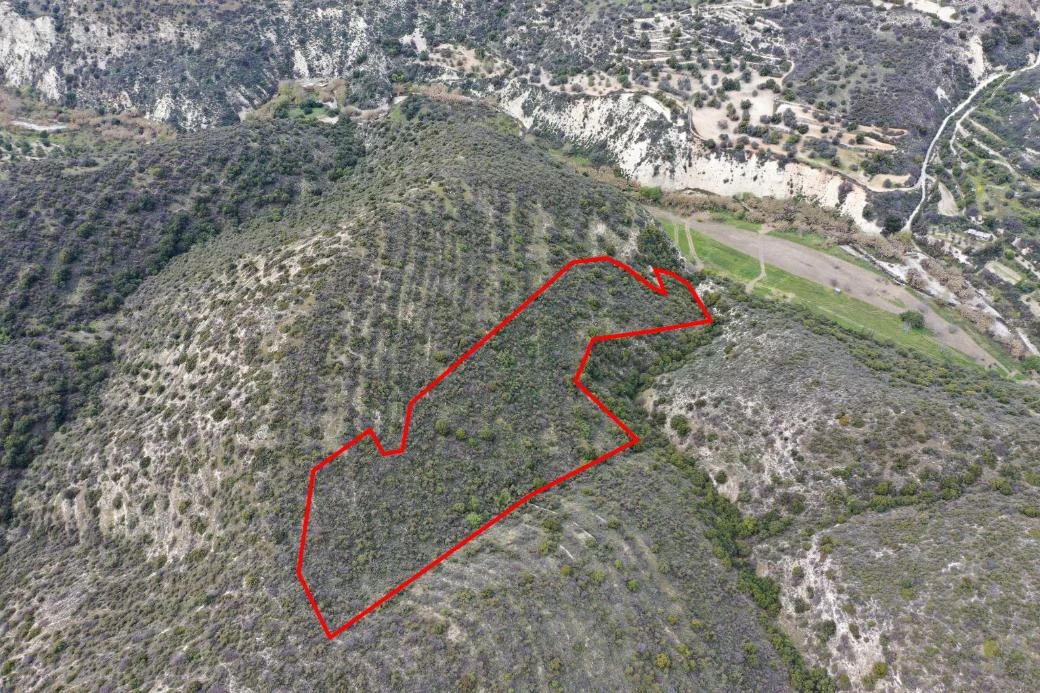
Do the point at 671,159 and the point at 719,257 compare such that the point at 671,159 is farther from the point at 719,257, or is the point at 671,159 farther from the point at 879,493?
the point at 879,493

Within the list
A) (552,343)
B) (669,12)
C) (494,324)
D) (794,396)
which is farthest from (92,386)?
(669,12)

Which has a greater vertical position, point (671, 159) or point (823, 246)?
point (671, 159)

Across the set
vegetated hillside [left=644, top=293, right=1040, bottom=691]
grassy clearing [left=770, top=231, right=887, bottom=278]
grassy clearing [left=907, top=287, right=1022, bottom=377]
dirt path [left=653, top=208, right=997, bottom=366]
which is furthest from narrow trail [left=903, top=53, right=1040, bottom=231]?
vegetated hillside [left=644, top=293, right=1040, bottom=691]

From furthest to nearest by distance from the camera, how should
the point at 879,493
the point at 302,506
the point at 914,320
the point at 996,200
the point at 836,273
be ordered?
the point at 996,200 < the point at 836,273 < the point at 914,320 < the point at 879,493 < the point at 302,506

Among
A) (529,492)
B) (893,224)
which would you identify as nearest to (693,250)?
(893,224)

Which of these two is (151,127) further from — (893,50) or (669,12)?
(893,50)

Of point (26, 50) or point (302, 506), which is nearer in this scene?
point (302, 506)
